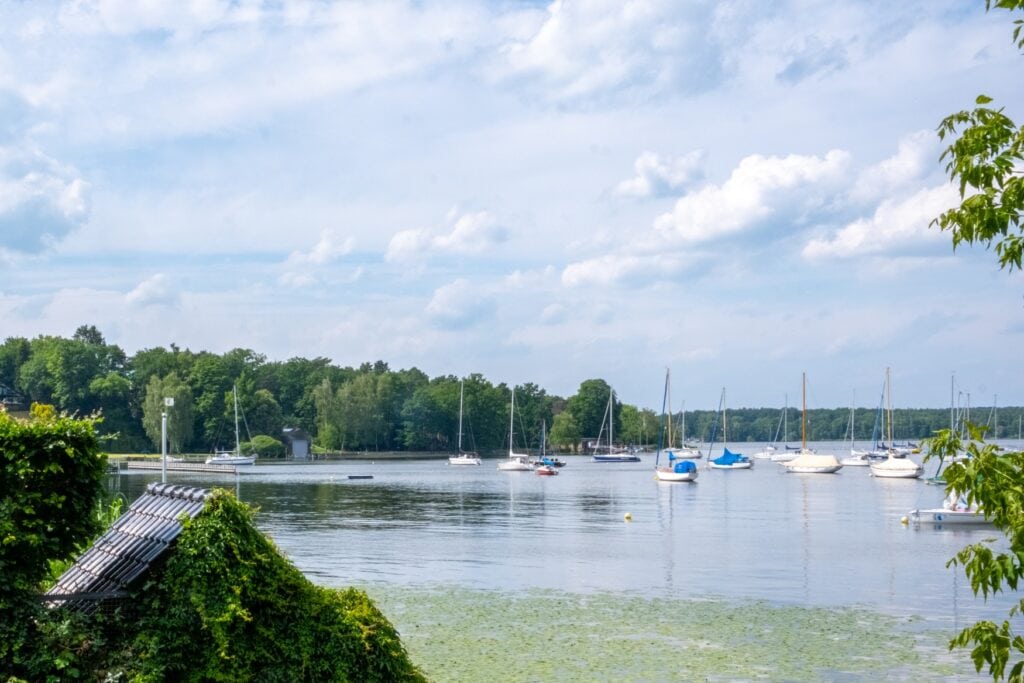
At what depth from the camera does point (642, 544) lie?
132 feet

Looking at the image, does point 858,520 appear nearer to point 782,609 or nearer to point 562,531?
point 562,531

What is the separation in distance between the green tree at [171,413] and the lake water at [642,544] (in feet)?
210

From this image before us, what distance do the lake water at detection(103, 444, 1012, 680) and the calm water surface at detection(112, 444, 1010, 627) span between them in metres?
0.07

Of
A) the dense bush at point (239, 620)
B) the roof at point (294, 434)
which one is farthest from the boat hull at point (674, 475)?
the dense bush at point (239, 620)

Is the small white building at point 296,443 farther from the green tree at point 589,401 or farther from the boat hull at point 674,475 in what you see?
the boat hull at point 674,475

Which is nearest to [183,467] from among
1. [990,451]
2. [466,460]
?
[466,460]

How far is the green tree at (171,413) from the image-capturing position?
140m

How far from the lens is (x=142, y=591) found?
26.3ft

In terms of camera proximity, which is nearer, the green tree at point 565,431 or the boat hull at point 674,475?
the boat hull at point 674,475

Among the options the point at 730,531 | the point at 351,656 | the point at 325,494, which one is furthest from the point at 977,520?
the point at 351,656

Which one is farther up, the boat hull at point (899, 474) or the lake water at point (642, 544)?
the lake water at point (642, 544)

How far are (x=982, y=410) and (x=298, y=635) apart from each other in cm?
15902

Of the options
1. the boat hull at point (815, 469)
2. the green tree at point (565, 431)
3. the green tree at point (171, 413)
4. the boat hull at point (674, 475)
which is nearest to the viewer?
the boat hull at point (674, 475)

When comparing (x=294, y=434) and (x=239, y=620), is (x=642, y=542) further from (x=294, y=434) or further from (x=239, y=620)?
(x=294, y=434)
